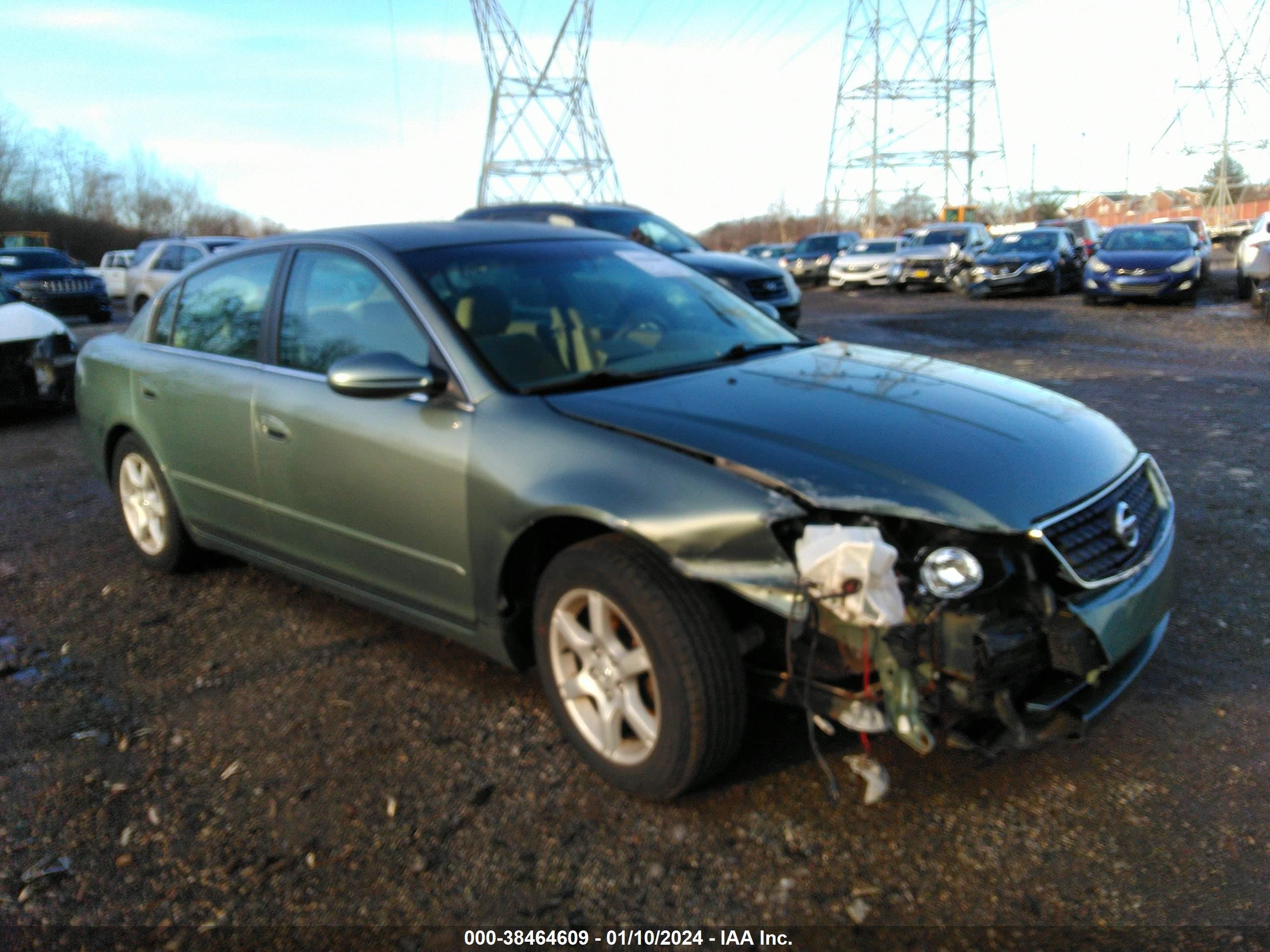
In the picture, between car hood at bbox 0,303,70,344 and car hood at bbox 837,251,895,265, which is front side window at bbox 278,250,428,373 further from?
car hood at bbox 837,251,895,265

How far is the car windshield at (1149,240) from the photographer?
18.2 m

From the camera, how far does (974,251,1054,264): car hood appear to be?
2105 centimetres

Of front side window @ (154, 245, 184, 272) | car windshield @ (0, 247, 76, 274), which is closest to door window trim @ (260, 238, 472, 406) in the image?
front side window @ (154, 245, 184, 272)

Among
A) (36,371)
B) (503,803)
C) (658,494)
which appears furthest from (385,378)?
(36,371)

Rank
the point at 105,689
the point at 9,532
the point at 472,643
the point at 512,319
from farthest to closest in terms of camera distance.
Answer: the point at 9,532
the point at 105,689
the point at 512,319
the point at 472,643

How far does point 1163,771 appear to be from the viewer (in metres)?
2.83

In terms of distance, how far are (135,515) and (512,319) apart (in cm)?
256

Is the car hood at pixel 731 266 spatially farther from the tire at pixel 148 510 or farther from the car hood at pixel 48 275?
the car hood at pixel 48 275

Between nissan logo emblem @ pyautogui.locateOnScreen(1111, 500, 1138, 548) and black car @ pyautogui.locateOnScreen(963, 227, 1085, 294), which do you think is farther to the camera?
black car @ pyautogui.locateOnScreen(963, 227, 1085, 294)

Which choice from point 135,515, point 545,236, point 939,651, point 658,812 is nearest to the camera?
point 939,651

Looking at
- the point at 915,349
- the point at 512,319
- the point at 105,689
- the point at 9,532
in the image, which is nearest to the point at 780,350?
the point at 512,319

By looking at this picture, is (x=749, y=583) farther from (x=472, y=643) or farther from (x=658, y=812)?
(x=472, y=643)

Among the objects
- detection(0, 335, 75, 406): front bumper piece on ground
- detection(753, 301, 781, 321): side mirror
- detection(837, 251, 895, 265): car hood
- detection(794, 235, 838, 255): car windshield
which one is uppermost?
detection(794, 235, 838, 255): car windshield

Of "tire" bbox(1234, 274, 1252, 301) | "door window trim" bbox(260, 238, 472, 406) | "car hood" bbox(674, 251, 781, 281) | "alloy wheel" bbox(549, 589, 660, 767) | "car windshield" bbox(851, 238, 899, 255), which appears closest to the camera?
"alloy wheel" bbox(549, 589, 660, 767)
